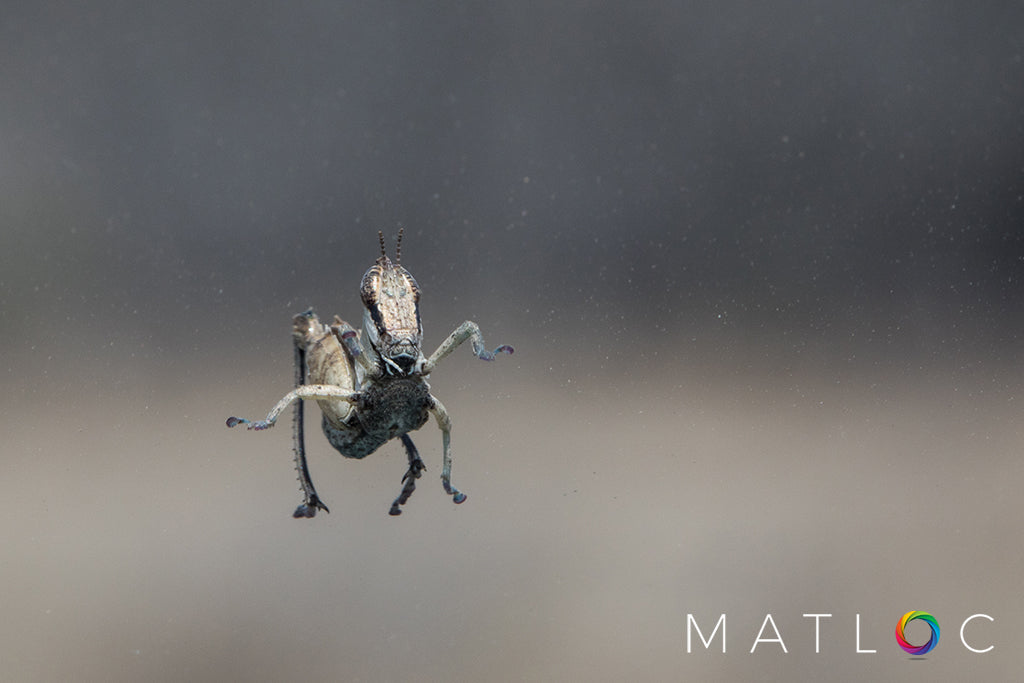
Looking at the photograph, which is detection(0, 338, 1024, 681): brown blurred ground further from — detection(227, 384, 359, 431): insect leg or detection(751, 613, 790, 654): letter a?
detection(227, 384, 359, 431): insect leg

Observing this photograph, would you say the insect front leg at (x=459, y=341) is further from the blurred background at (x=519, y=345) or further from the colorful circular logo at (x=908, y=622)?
the colorful circular logo at (x=908, y=622)

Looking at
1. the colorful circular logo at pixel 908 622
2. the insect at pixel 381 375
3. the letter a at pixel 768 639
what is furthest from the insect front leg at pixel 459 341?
the colorful circular logo at pixel 908 622

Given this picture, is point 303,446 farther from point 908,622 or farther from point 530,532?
point 908,622

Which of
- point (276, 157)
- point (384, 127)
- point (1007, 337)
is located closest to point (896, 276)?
point (1007, 337)

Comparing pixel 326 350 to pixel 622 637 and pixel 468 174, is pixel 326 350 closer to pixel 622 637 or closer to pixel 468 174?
pixel 468 174

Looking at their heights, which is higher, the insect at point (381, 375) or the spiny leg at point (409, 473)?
the insect at point (381, 375)

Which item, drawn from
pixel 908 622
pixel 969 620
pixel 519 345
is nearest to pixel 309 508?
pixel 519 345
